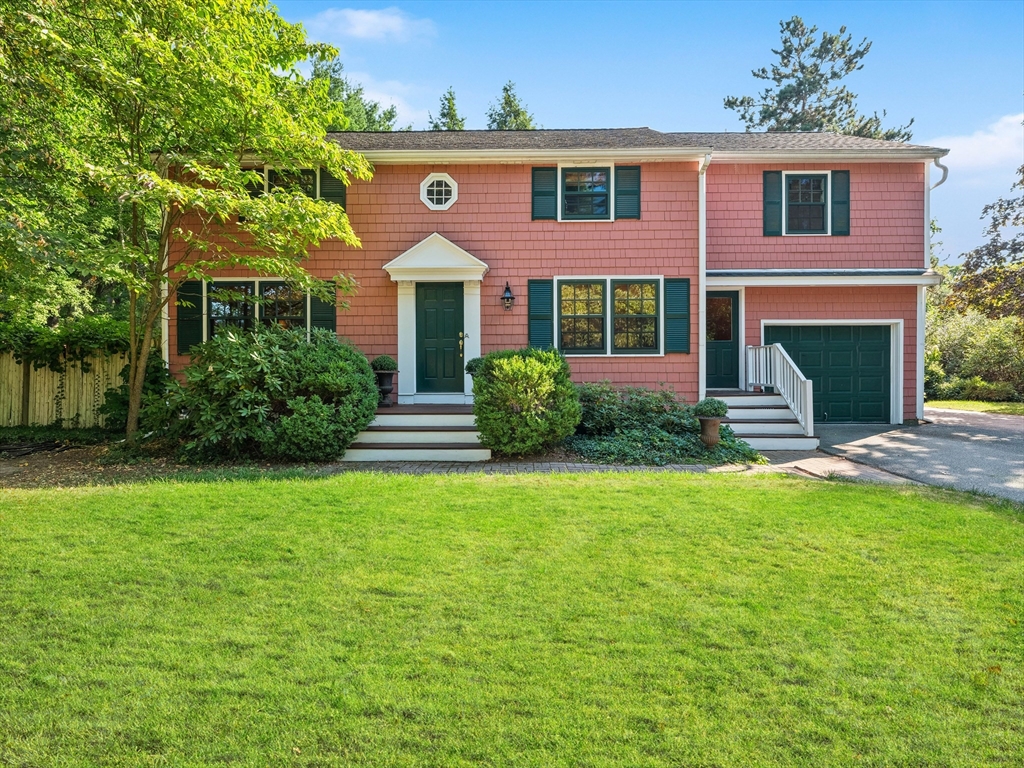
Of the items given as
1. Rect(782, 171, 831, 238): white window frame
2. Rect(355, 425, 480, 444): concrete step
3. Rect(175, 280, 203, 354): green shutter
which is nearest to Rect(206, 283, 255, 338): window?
Rect(175, 280, 203, 354): green shutter

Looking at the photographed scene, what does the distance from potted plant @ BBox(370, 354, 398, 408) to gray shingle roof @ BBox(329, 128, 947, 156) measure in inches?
143

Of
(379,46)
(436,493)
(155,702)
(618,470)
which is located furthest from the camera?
(379,46)

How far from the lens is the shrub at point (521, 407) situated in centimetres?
794

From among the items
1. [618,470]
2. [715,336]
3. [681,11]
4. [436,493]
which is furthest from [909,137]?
[436,493]

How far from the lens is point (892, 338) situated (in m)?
11.7

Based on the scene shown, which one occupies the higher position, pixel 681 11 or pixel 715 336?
pixel 681 11

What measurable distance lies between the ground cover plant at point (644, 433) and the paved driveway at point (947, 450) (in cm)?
189

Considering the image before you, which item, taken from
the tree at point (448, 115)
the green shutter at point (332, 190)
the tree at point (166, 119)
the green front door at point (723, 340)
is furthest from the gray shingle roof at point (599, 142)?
the tree at point (448, 115)

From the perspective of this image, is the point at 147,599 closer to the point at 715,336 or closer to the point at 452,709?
the point at 452,709

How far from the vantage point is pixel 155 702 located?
2.30 meters

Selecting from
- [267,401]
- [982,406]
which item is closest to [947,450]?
[982,406]

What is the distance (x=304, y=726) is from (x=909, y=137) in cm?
3382

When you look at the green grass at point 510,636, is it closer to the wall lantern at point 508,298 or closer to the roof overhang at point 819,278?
the wall lantern at point 508,298

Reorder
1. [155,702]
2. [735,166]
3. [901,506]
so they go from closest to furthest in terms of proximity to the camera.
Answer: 1. [155,702]
2. [901,506]
3. [735,166]
